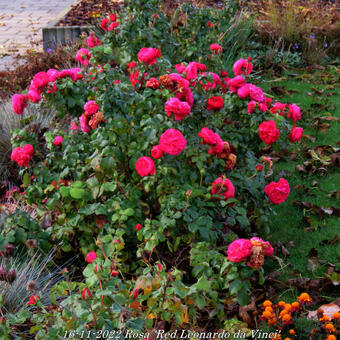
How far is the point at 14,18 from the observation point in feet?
33.3

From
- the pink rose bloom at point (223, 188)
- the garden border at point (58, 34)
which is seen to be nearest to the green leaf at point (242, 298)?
the pink rose bloom at point (223, 188)

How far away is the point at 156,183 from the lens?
9.11 ft

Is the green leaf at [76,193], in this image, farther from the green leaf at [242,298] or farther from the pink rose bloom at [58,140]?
the green leaf at [242,298]

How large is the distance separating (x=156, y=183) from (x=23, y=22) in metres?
8.35

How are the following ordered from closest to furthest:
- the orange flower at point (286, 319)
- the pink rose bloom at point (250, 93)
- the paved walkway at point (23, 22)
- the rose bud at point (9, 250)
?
the orange flower at point (286, 319), the rose bud at point (9, 250), the pink rose bloom at point (250, 93), the paved walkway at point (23, 22)

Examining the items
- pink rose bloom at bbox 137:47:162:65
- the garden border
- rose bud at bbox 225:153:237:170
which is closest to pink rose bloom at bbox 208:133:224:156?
rose bud at bbox 225:153:237:170

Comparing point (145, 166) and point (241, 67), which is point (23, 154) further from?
point (241, 67)

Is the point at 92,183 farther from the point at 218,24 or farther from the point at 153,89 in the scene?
the point at 218,24

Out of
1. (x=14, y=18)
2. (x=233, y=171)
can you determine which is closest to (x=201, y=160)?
(x=233, y=171)

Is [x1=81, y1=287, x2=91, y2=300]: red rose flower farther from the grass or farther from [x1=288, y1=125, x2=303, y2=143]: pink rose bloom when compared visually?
[x1=288, y1=125, x2=303, y2=143]: pink rose bloom

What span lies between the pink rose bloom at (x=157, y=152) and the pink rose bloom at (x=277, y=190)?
2.32 ft

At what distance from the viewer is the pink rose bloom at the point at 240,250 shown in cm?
199

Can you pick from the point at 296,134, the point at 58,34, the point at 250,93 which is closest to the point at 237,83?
the point at 250,93

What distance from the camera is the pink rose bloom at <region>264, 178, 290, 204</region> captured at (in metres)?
2.75
